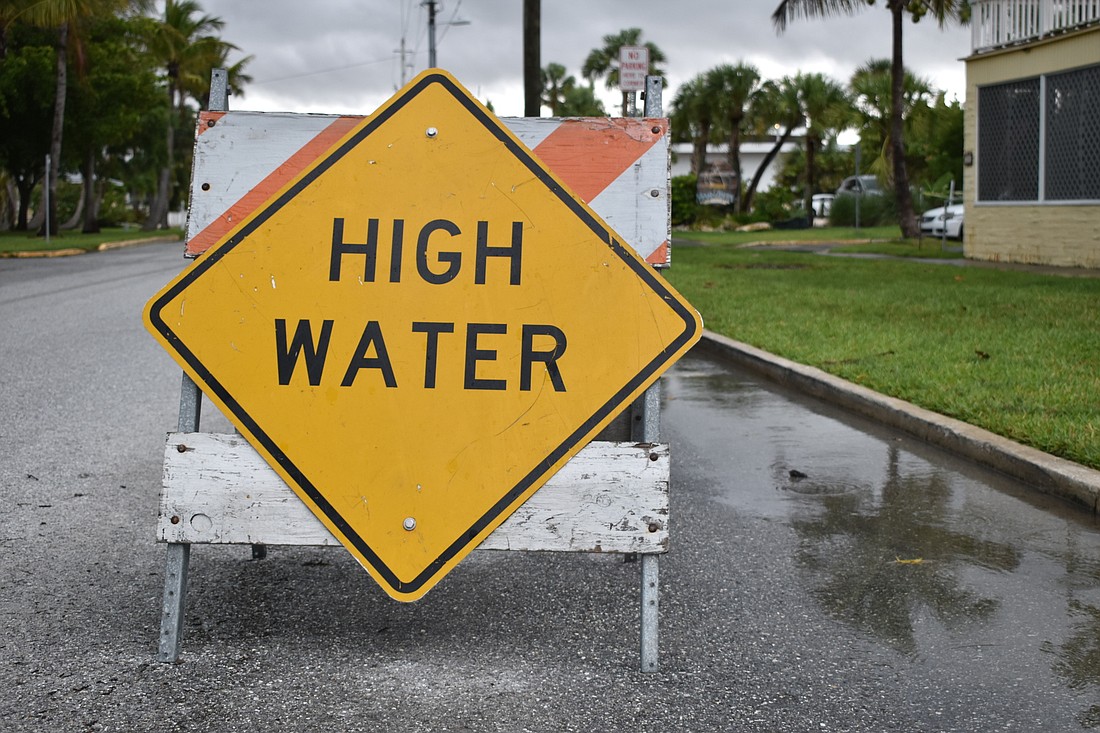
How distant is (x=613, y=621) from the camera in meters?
4.08

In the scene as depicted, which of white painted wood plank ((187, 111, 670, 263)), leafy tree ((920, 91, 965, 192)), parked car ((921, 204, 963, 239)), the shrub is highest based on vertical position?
leafy tree ((920, 91, 965, 192))

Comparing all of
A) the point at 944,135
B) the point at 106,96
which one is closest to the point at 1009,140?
the point at 944,135

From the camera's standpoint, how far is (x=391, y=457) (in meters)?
3.69

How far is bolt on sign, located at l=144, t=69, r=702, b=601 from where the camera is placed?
144 inches

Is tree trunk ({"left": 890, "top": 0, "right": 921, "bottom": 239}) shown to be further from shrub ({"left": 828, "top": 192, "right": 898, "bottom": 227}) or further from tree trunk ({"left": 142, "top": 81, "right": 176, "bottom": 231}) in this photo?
tree trunk ({"left": 142, "top": 81, "right": 176, "bottom": 231})

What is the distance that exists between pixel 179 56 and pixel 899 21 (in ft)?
138

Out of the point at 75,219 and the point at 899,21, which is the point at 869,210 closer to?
the point at 899,21

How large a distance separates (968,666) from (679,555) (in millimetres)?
1417

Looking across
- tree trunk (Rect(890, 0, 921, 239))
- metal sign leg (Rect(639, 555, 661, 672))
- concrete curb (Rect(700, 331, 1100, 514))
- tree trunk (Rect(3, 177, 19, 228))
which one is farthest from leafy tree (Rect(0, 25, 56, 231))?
metal sign leg (Rect(639, 555, 661, 672))

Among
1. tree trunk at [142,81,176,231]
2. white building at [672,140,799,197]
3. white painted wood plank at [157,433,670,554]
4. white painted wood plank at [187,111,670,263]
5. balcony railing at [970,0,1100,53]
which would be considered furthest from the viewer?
white building at [672,140,799,197]

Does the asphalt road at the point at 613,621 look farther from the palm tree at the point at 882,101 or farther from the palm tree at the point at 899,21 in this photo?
the palm tree at the point at 882,101

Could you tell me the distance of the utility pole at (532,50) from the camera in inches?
900

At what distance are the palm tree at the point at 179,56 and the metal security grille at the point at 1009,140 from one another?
42668mm

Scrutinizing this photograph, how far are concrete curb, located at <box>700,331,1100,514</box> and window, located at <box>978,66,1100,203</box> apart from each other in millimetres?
11879
